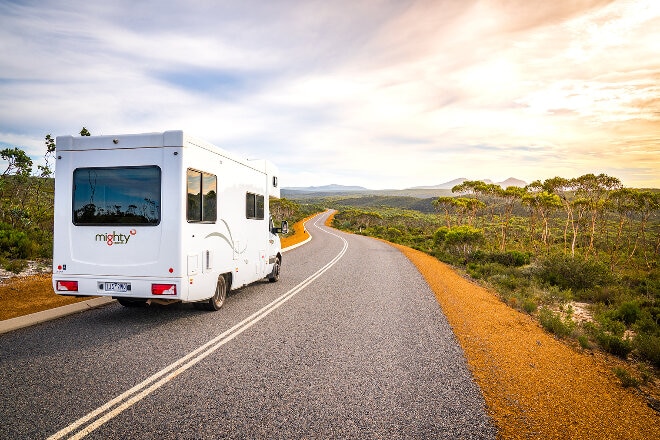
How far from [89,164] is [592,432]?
26.3 feet

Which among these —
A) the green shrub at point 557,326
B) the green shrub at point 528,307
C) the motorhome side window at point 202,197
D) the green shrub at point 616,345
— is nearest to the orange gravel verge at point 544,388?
the green shrub at point 557,326

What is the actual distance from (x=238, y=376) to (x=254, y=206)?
5480mm

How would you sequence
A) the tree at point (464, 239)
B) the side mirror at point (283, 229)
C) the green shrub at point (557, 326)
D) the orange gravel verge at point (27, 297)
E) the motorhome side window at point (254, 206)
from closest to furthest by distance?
the orange gravel verge at point (27, 297)
the green shrub at point (557, 326)
the motorhome side window at point (254, 206)
the side mirror at point (283, 229)
the tree at point (464, 239)

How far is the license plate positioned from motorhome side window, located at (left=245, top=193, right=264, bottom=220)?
321 cm

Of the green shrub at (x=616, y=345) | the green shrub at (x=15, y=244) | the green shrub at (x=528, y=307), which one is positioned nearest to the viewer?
the green shrub at (x=616, y=345)

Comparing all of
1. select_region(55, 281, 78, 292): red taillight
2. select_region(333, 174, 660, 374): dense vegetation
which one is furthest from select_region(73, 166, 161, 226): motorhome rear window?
select_region(333, 174, 660, 374): dense vegetation

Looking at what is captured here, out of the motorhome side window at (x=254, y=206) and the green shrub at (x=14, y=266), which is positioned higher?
the motorhome side window at (x=254, y=206)

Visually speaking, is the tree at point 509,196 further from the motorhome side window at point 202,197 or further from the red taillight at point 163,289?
the red taillight at point 163,289

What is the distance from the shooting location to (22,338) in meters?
5.77

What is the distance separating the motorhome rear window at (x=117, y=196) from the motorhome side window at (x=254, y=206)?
2.75 meters

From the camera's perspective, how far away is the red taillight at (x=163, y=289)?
20.8 feet

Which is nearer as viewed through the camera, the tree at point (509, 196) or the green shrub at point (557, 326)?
the green shrub at point (557, 326)

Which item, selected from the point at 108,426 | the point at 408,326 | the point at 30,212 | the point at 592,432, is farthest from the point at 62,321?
the point at 30,212

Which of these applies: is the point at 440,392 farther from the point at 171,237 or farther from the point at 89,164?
the point at 89,164
